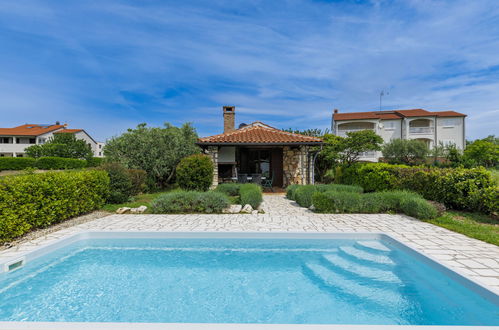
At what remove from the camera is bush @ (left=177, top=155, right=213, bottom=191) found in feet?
34.8

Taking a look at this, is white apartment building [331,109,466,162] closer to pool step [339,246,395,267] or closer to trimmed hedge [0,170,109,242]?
pool step [339,246,395,267]

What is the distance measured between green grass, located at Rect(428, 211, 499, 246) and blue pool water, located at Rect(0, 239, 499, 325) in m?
2.09

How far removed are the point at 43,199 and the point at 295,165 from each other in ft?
38.6

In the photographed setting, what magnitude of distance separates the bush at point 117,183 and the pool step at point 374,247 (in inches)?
340

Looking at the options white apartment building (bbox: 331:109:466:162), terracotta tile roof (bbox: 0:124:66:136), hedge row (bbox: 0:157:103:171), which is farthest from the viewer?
terracotta tile roof (bbox: 0:124:66:136)

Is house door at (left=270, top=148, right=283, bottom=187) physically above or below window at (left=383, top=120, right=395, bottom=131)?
below

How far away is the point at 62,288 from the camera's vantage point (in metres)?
3.82

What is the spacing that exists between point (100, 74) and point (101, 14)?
522 centimetres

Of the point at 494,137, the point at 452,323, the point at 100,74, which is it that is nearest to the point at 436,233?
the point at 452,323

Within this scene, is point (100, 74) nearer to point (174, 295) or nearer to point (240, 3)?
point (240, 3)

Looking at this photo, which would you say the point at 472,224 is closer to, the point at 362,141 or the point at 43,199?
the point at 362,141

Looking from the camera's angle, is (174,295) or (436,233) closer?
(174,295)

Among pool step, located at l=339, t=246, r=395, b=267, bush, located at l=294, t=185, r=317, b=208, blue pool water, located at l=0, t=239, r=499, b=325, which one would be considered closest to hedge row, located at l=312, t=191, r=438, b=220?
bush, located at l=294, t=185, r=317, b=208

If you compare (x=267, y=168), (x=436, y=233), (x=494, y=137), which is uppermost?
(x=494, y=137)
